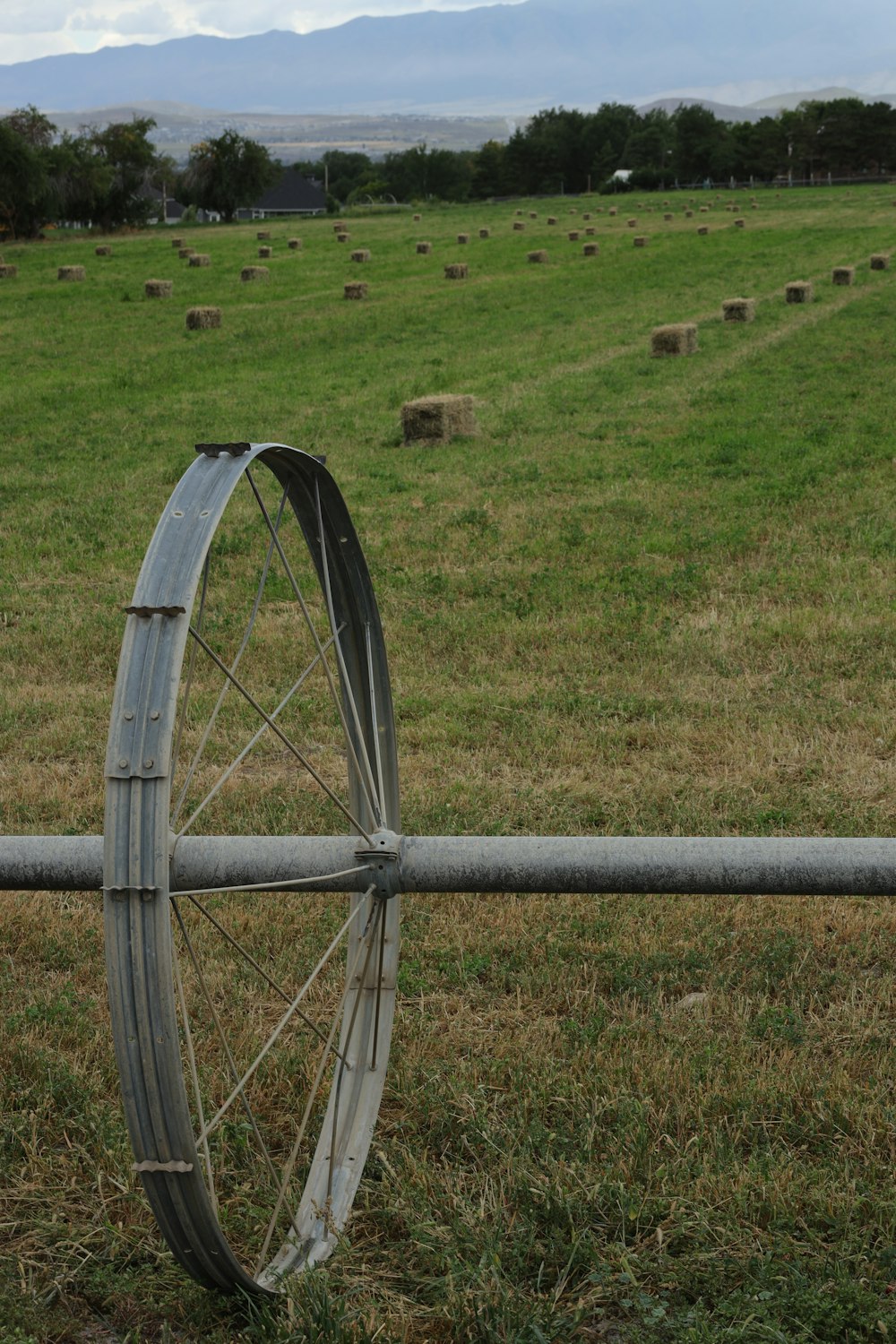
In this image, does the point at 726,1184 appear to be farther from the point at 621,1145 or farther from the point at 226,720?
the point at 226,720

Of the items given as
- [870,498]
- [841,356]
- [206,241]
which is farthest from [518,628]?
[206,241]

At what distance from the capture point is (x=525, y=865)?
9.94ft

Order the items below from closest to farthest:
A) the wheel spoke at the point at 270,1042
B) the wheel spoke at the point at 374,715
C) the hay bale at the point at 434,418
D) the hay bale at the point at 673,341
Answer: the wheel spoke at the point at 270,1042 → the wheel spoke at the point at 374,715 → the hay bale at the point at 434,418 → the hay bale at the point at 673,341

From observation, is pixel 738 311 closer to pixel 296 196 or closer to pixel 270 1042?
pixel 270 1042

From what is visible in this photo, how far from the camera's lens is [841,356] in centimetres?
1894

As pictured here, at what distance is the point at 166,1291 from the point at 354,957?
1067 millimetres

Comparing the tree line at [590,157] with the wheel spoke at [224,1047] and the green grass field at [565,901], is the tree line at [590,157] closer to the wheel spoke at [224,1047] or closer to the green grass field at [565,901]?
the green grass field at [565,901]

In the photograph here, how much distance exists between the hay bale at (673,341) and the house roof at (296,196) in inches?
4607

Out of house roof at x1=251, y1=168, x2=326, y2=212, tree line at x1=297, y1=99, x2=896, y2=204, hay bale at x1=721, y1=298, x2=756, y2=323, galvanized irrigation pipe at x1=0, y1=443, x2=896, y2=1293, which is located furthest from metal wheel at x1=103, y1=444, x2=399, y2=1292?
house roof at x1=251, y1=168, x2=326, y2=212

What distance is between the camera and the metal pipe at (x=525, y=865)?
116 inches

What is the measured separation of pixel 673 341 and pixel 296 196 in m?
122

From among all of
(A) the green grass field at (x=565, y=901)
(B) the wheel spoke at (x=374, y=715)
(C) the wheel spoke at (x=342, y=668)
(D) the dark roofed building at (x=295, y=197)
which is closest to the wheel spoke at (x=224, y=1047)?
(A) the green grass field at (x=565, y=901)

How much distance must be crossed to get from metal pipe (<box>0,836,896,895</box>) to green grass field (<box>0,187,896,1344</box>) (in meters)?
0.93

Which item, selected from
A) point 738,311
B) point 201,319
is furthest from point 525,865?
point 201,319
